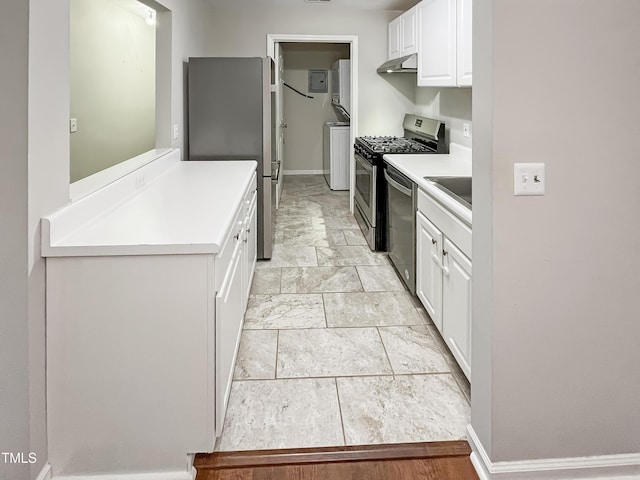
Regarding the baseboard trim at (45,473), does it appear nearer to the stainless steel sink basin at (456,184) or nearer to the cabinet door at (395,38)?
the stainless steel sink basin at (456,184)

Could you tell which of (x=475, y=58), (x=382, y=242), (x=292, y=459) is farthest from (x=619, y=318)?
(x=382, y=242)

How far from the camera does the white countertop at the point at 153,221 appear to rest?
162 centimetres

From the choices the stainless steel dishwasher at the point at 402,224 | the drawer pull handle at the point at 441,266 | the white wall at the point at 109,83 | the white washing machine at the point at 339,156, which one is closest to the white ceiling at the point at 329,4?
the white wall at the point at 109,83

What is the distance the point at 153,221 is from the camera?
1.98 metres

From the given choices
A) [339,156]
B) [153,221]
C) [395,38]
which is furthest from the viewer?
[339,156]

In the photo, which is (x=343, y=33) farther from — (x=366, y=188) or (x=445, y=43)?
(x=445, y=43)

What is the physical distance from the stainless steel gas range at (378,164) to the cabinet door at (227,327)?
6.33ft

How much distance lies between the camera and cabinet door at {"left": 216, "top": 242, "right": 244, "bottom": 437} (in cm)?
173

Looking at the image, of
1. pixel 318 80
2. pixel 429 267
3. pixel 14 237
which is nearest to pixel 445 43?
pixel 429 267

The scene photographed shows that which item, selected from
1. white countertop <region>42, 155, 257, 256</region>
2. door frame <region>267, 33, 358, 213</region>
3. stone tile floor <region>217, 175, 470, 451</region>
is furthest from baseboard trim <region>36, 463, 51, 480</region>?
door frame <region>267, 33, 358, 213</region>

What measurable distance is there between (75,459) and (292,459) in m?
0.70

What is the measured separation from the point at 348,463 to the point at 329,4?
15.4ft

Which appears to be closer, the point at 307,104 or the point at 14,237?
the point at 14,237

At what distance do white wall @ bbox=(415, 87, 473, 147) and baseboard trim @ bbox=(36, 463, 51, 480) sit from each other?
3255 mm
